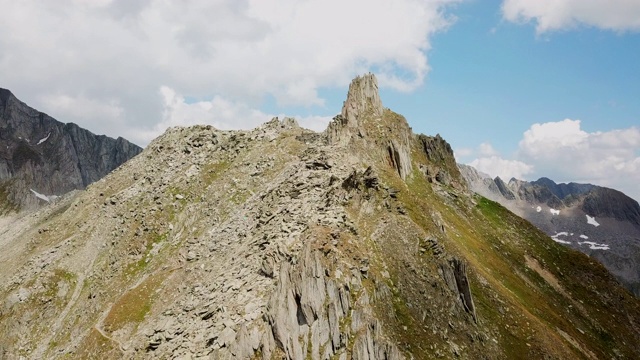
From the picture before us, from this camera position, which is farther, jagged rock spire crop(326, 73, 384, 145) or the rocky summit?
jagged rock spire crop(326, 73, 384, 145)

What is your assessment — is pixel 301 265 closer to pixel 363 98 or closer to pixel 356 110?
pixel 356 110

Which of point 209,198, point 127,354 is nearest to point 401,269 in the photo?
point 127,354

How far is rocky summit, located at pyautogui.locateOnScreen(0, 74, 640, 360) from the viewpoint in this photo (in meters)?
40.2

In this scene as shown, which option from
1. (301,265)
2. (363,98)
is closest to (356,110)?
(363,98)

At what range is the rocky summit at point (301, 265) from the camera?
40250 millimetres

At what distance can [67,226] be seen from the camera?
86000 mm

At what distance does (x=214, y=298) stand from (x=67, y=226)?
180ft

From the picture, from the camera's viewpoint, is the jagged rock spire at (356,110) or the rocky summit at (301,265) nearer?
the rocky summit at (301,265)

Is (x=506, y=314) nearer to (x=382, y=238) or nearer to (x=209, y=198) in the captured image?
(x=382, y=238)

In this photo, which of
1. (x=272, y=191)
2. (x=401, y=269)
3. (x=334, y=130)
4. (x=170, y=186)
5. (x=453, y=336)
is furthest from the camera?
(x=170, y=186)

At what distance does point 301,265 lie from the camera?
41.3 metres

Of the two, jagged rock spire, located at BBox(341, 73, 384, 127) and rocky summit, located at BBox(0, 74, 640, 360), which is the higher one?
jagged rock spire, located at BBox(341, 73, 384, 127)

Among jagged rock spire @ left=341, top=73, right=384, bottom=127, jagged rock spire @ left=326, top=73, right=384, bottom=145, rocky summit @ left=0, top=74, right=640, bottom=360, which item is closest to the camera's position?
rocky summit @ left=0, top=74, right=640, bottom=360

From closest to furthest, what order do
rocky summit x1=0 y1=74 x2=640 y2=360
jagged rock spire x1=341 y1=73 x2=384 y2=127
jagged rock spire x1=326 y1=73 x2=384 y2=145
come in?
rocky summit x1=0 y1=74 x2=640 y2=360 → jagged rock spire x1=326 y1=73 x2=384 y2=145 → jagged rock spire x1=341 y1=73 x2=384 y2=127
